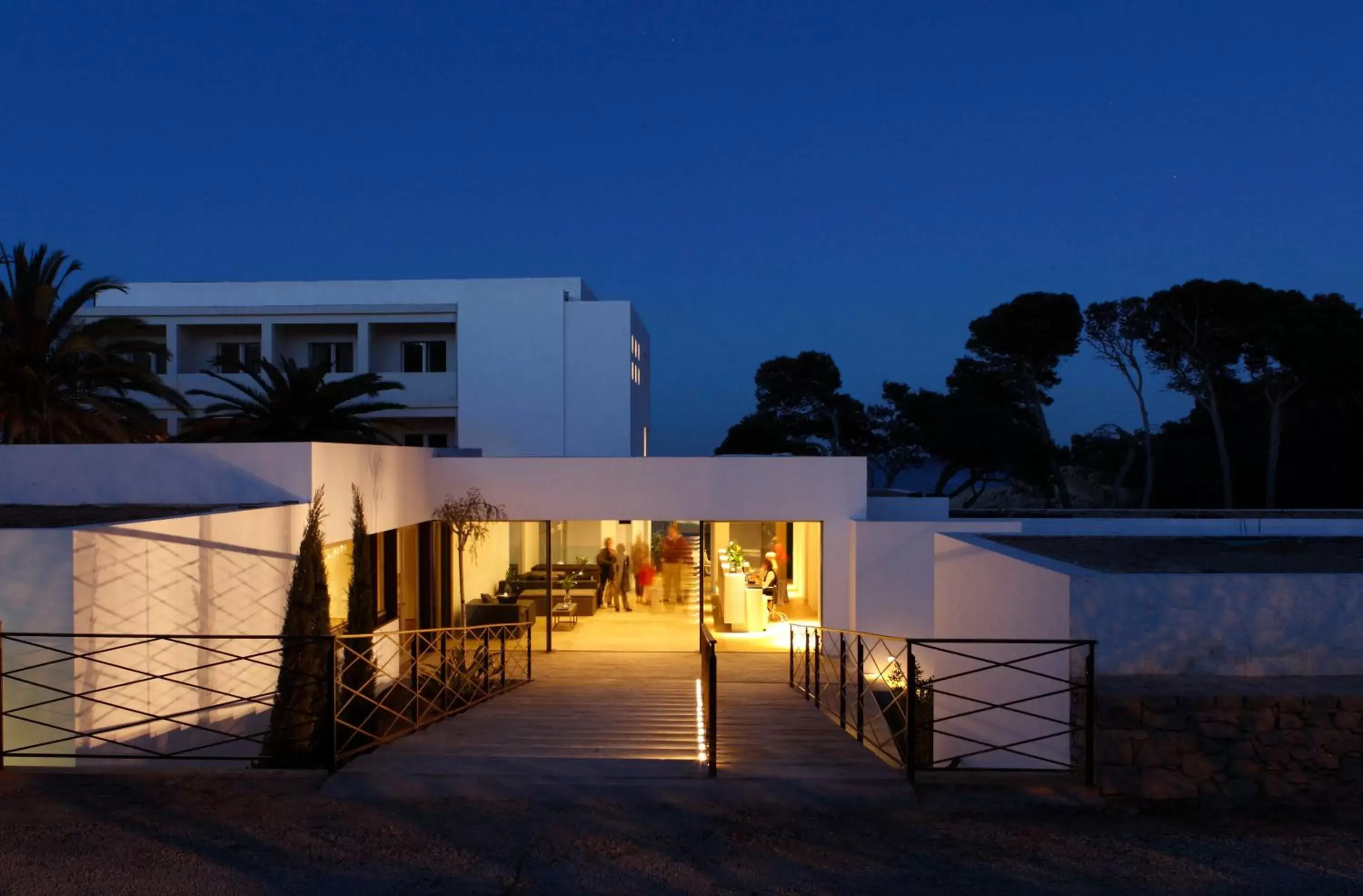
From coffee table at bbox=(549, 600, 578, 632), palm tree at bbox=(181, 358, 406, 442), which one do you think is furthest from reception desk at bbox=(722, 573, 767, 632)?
palm tree at bbox=(181, 358, 406, 442)

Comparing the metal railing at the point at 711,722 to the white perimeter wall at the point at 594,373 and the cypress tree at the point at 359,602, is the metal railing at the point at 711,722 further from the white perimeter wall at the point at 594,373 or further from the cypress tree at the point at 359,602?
the white perimeter wall at the point at 594,373

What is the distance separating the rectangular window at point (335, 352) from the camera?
2939cm

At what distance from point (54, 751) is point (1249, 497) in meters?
34.8

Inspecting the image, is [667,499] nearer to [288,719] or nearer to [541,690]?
[541,690]

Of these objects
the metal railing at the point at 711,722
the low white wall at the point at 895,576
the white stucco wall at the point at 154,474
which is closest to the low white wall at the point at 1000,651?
the metal railing at the point at 711,722

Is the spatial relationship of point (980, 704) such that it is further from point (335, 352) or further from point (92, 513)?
point (335, 352)

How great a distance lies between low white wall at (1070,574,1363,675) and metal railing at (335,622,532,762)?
5668 millimetres

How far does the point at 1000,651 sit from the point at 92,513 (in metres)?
9.54

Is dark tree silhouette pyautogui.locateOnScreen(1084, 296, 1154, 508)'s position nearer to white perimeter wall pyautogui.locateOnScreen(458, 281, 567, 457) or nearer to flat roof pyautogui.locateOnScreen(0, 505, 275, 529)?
white perimeter wall pyautogui.locateOnScreen(458, 281, 567, 457)

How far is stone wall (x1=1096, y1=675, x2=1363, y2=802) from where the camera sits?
6.09 metres

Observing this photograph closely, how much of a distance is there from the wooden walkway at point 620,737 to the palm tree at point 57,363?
7854 mm

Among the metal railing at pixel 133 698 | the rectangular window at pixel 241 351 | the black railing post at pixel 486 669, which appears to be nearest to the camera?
the metal railing at pixel 133 698

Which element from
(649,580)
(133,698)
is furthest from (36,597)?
(649,580)

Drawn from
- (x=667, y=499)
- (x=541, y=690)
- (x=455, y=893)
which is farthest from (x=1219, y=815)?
(x=667, y=499)
